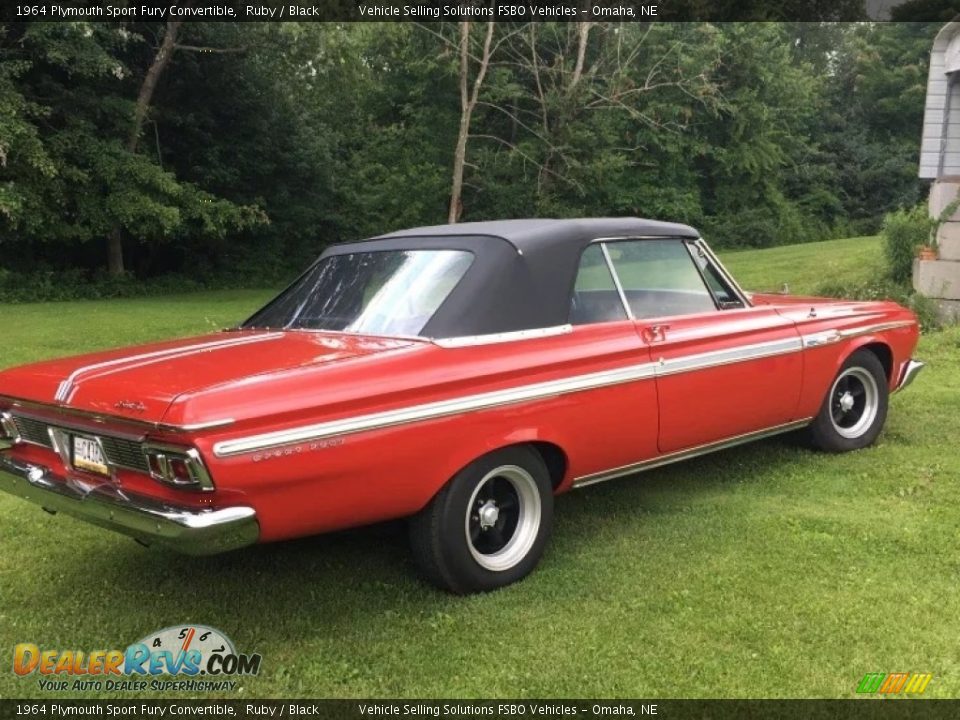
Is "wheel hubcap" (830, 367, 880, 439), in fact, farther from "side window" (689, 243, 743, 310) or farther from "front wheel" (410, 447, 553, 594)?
"front wheel" (410, 447, 553, 594)

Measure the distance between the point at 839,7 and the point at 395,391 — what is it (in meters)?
55.0

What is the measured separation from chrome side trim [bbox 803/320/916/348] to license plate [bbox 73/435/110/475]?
3.76m

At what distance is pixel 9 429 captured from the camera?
11.7 ft

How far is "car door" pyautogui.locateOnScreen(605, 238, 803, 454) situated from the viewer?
4.18 metres

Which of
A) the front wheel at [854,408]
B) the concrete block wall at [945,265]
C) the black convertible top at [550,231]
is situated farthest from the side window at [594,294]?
the concrete block wall at [945,265]

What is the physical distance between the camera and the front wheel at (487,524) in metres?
3.34

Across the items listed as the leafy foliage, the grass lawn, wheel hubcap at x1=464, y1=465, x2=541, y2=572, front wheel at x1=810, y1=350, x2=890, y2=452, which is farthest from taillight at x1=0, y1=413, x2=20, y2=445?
the leafy foliage

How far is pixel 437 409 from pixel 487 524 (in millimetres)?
656

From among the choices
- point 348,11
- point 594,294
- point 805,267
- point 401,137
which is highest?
point 348,11

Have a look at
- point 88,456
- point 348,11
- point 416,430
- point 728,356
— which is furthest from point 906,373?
point 348,11

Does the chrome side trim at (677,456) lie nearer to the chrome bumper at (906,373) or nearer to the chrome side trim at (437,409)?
the chrome side trim at (437,409)

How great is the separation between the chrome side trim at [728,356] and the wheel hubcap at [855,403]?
0.82 metres

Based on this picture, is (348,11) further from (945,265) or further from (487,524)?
(487,524)

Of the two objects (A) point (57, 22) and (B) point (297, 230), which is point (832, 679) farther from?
(B) point (297, 230)
